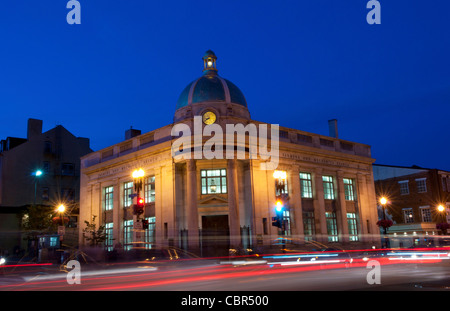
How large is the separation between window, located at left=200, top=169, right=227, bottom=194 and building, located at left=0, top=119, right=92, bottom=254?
23907 millimetres

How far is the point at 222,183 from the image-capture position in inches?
1603

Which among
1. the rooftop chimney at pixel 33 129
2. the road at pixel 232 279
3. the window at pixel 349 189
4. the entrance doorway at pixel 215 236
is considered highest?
the rooftop chimney at pixel 33 129

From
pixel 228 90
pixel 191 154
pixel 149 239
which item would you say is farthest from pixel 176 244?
Result: pixel 228 90

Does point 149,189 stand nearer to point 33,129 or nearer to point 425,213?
point 33,129

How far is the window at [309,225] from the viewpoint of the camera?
4394cm

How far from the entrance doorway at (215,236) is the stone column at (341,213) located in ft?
44.6

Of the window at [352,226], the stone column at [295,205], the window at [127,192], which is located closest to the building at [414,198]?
the window at [352,226]

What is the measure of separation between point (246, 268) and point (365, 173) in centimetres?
3419

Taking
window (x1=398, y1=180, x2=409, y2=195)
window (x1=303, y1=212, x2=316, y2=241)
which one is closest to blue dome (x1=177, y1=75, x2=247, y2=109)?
window (x1=303, y1=212, x2=316, y2=241)

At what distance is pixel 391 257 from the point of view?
3009 centimetres

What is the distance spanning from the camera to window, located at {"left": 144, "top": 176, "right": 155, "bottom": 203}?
43.6 m

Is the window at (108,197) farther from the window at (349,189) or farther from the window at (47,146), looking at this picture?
the window at (349,189)

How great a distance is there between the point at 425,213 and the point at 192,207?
119 ft
